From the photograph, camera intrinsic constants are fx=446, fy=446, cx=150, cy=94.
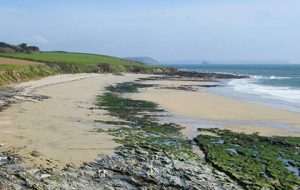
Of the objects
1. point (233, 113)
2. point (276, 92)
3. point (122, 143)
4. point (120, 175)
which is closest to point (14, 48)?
point (276, 92)

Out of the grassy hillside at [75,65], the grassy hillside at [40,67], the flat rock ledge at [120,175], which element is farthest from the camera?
the grassy hillside at [75,65]

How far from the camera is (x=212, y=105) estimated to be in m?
42.3

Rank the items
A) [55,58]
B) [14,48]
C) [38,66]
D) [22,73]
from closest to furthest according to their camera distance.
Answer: [22,73] < [38,66] < [55,58] < [14,48]

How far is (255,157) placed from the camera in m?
20.7

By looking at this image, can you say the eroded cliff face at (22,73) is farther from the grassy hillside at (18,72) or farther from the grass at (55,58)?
the grass at (55,58)

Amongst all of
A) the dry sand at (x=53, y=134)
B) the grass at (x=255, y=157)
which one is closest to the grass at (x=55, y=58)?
the dry sand at (x=53, y=134)

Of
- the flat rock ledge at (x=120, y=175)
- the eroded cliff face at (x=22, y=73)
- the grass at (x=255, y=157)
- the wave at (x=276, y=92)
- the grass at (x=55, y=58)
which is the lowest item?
the wave at (x=276, y=92)

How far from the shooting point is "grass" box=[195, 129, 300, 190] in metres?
17.0

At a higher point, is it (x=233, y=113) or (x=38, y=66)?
(x=38, y=66)

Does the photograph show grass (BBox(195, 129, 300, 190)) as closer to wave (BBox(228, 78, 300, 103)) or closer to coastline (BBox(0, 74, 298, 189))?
coastline (BBox(0, 74, 298, 189))

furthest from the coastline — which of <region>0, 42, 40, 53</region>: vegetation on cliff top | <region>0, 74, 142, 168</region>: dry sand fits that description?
<region>0, 42, 40, 53</region>: vegetation on cliff top

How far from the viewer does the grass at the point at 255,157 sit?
17.0 metres

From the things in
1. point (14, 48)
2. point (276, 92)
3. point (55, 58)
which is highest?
point (14, 48)

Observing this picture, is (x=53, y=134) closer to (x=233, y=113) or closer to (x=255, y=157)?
(x=255, y=157)
